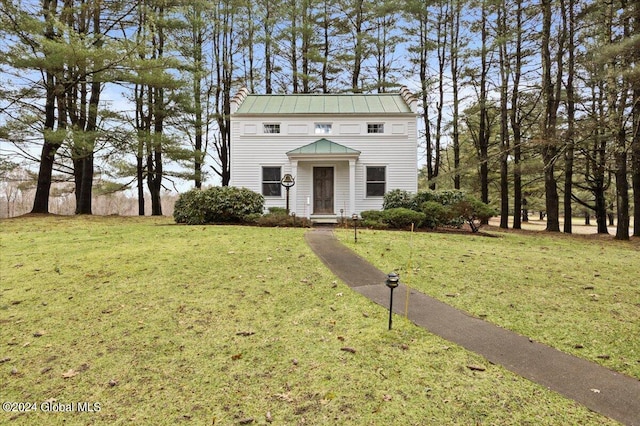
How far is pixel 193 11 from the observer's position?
2073 cm

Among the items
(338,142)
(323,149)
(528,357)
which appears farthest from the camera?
(338,142)

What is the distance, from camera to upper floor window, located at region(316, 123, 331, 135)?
52.1 ft

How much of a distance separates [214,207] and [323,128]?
23.9 ft

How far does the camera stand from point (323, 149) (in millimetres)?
14812

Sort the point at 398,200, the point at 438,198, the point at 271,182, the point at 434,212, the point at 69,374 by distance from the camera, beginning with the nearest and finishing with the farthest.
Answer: the point at 69,374 → the point at 434,212 → the point at 438,198 → the point at 398,200 → the point at 271,182

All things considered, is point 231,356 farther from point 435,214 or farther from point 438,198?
point 438,198

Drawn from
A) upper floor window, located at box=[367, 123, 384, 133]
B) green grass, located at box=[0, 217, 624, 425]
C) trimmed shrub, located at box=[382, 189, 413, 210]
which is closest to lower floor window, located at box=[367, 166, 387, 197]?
trimmed shrub, located at box=[382, 189, 413, 210]

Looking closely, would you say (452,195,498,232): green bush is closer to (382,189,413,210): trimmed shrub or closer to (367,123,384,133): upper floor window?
(382,189,413,210): trimmed shrub

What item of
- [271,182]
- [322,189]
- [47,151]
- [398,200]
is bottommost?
[398,200]

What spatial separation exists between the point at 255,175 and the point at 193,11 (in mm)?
13736

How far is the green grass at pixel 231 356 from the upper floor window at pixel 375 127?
11504 mm

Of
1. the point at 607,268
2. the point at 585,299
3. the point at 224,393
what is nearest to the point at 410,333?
the point at 224,393

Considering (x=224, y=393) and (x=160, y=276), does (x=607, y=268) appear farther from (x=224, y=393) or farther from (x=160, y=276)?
Result: (x=160, y=276)

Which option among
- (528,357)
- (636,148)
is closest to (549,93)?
(636,148)
